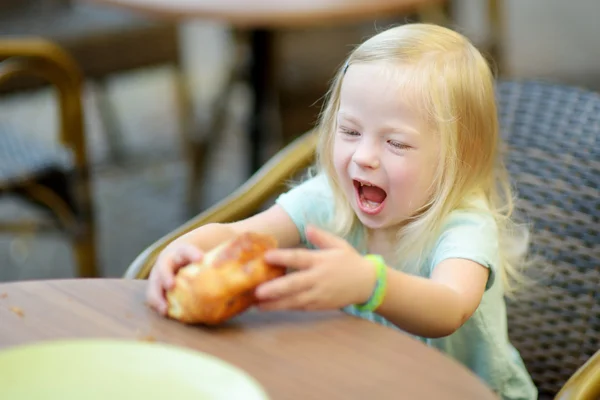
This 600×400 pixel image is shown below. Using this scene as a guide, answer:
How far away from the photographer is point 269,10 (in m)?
2.62

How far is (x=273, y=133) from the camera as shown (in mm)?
3693

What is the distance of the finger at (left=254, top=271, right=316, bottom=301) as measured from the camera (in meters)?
0.93

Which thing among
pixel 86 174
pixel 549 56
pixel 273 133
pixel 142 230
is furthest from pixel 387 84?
pixel 549 56

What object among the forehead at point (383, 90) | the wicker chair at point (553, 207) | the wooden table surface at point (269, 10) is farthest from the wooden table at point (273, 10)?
the forehead at point (383, 90)

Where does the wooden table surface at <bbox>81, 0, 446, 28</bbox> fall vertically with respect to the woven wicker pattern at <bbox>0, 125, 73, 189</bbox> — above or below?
above

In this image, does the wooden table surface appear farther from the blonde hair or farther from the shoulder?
the shoulder

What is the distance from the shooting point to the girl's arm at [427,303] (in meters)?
1.00

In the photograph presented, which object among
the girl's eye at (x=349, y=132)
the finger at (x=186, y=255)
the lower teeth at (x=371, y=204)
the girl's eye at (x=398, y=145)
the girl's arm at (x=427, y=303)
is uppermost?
the girl's eye at (x=349, y=132)

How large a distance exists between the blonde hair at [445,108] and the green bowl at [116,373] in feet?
1.46

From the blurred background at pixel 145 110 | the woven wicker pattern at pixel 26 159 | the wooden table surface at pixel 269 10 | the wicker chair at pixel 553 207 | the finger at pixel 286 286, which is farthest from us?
the blurred background at pixel 145 110

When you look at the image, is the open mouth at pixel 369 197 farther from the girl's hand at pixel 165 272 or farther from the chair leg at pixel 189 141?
the chair leg at pixel 189 141

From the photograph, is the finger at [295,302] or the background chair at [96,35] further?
the background chair at [96,35]

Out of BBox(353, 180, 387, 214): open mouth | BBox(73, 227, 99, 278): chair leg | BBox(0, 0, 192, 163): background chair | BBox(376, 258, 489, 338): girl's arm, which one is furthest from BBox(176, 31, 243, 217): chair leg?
BBox(376, 258, 489, 338): girl's arm

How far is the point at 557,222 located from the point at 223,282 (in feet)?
2.42
